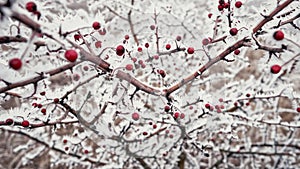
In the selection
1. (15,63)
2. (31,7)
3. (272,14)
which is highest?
(272,14)

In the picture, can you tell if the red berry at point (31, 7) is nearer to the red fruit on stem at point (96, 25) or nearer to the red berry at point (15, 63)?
the red berry at point (15, 63)

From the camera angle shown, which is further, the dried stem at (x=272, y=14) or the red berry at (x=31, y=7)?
the dried stem at (x=272, y=14)

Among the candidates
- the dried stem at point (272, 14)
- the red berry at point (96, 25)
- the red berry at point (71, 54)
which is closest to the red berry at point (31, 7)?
the red berry at point (71, 54)

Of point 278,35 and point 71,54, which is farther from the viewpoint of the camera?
point 278,35

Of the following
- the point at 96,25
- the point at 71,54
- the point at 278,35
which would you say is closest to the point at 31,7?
the point at 71,54

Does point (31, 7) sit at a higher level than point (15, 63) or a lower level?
higher

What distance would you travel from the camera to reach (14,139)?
3.58 m

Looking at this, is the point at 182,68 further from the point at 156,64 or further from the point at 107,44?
the point at 107,44

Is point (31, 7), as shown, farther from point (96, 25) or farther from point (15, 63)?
point (96, 25)

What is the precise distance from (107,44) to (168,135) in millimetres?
1012

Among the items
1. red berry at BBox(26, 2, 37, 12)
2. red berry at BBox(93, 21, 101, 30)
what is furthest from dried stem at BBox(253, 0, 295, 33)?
red berry at BBox(26, 2, 37, 12)

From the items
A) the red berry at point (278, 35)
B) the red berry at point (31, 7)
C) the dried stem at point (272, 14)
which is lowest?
the red berry at point (31, 7)

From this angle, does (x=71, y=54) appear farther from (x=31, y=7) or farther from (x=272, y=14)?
(x=272, y=14)

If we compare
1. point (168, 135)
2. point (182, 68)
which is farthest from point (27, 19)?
point (182, 68)
